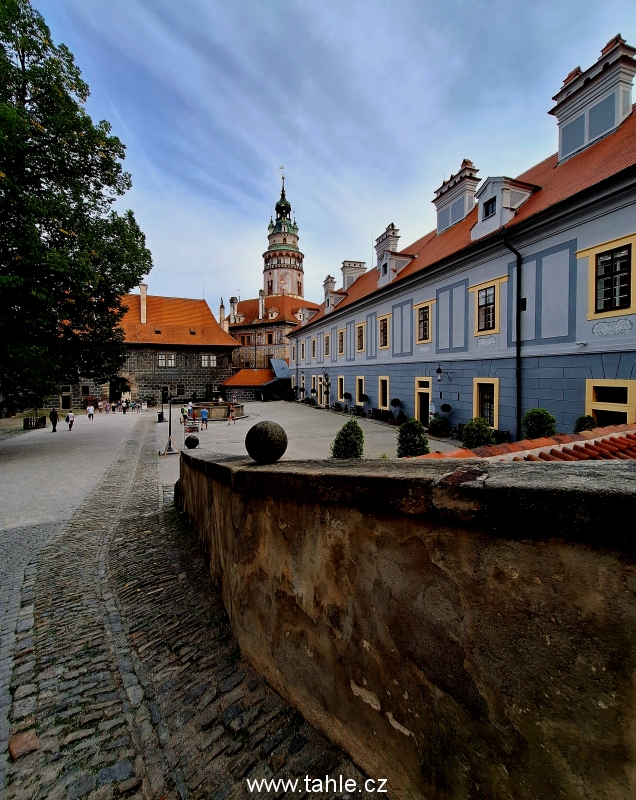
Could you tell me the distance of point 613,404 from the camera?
10.3 metres

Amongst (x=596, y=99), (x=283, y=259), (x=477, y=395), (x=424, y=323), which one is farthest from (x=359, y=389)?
(x=283, y=259)

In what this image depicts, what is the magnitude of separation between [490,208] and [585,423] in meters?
8.89

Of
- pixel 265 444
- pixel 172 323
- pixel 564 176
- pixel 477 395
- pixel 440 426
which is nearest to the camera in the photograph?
pixel 265 444

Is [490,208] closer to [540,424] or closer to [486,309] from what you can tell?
[486,309]

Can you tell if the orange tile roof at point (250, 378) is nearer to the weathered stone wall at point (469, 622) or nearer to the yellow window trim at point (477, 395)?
the yellow window trim at point (477, 395)

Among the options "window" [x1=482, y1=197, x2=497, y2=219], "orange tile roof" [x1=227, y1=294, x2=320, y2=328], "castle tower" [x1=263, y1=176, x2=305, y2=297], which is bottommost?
"window" [x1=482, y1=197, x2=497, y2=219]

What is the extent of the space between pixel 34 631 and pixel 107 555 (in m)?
1.84

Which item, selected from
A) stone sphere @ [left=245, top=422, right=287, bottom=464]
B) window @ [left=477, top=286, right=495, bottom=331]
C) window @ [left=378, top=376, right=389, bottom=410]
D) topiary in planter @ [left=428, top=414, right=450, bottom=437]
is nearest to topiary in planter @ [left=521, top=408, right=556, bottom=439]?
window @ [left=477, top=286, right=495, bottom=331]

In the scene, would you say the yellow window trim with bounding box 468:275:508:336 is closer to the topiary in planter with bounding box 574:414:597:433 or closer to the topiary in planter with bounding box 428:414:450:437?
the topiary in planter with bounding box 428:414:450:437

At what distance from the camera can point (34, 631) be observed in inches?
154

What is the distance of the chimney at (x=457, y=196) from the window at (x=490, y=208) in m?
4.78

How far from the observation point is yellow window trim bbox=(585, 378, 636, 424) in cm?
986

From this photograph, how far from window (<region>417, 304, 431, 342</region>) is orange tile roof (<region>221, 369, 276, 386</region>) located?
95.3ft

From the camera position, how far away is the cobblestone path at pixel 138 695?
2248 millimetres
